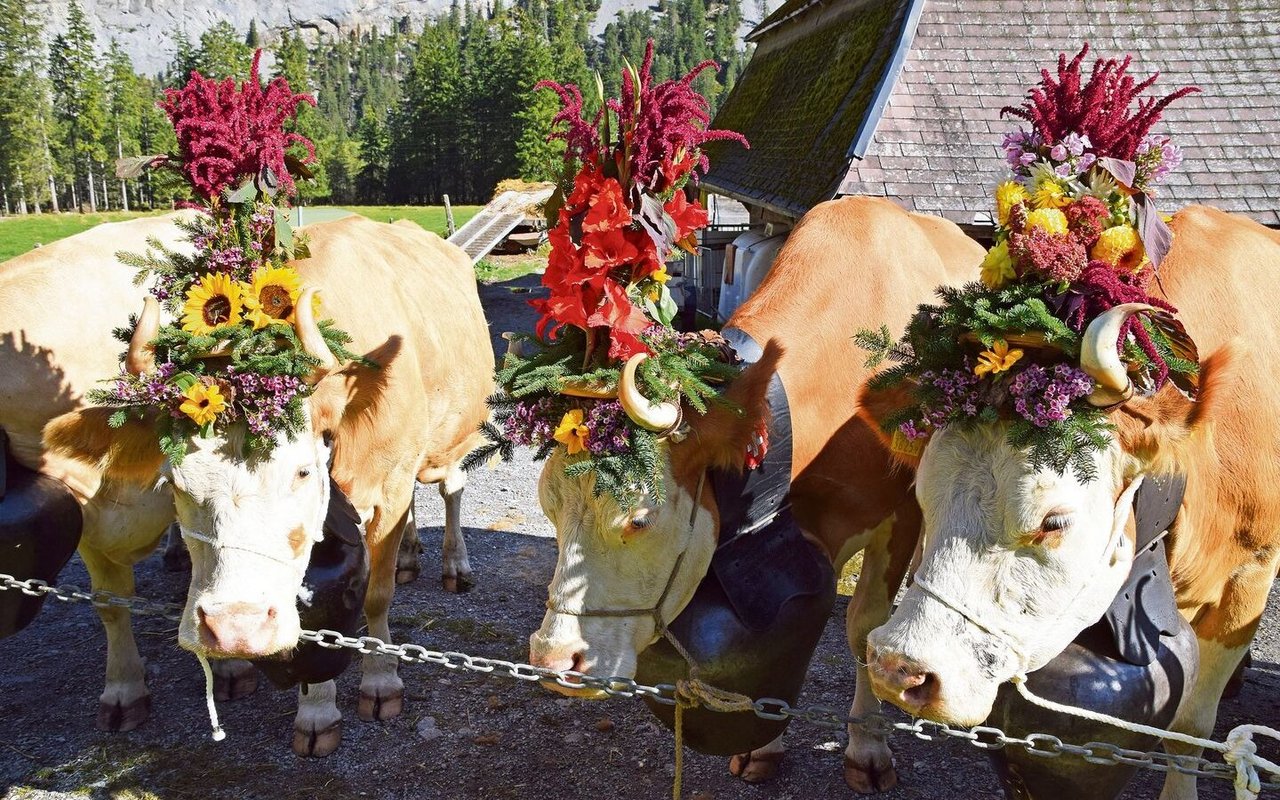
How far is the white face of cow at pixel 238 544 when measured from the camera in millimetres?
3320

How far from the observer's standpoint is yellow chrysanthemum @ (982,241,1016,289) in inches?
107

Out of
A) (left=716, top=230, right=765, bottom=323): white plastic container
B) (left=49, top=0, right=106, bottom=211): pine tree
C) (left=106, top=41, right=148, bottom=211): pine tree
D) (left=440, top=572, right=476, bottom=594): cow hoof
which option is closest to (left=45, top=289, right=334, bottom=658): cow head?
(left=440, top=572, right=476, bottom=594): cow hoof

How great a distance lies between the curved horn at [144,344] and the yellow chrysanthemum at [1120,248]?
3169mm

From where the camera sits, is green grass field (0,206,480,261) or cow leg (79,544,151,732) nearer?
cow leg (79,544,151,732)

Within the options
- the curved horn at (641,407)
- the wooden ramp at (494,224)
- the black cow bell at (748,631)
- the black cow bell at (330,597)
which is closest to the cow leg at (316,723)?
the black cow bell at (330,597)

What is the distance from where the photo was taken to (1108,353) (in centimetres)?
234

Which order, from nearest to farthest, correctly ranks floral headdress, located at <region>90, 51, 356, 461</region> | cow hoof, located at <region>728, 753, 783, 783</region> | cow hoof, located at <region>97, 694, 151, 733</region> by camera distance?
floral headdress, located at <region>90, 51, 356, 461</region> → cow hoof, located at <region>728, 753, 783, 783</region> → cow hoof, located at <region>97, 694, 151, 733</region>

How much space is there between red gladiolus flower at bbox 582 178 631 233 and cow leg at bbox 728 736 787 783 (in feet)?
8.16

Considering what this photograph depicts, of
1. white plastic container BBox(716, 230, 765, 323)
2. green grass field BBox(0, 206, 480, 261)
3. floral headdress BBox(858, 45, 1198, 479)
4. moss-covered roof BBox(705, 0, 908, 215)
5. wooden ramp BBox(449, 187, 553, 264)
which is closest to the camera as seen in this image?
floral headdress BBox(858, 45, 1198, 479)

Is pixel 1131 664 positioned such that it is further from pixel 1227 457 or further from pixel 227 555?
pixel 227 555

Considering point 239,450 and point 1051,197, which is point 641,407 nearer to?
point 1051,197

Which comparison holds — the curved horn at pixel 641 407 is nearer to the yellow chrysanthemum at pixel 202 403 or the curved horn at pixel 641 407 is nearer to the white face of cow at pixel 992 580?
the white face of cow at pixel 992 580

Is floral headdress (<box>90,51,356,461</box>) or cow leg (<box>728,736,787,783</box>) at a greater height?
floral headdress (<box>90,51,356,461</box>)

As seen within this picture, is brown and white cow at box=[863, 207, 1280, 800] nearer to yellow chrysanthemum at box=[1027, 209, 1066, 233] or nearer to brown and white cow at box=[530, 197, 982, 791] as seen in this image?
yellow chrysanthemum at box=[1027, 209, 1066, 233]
